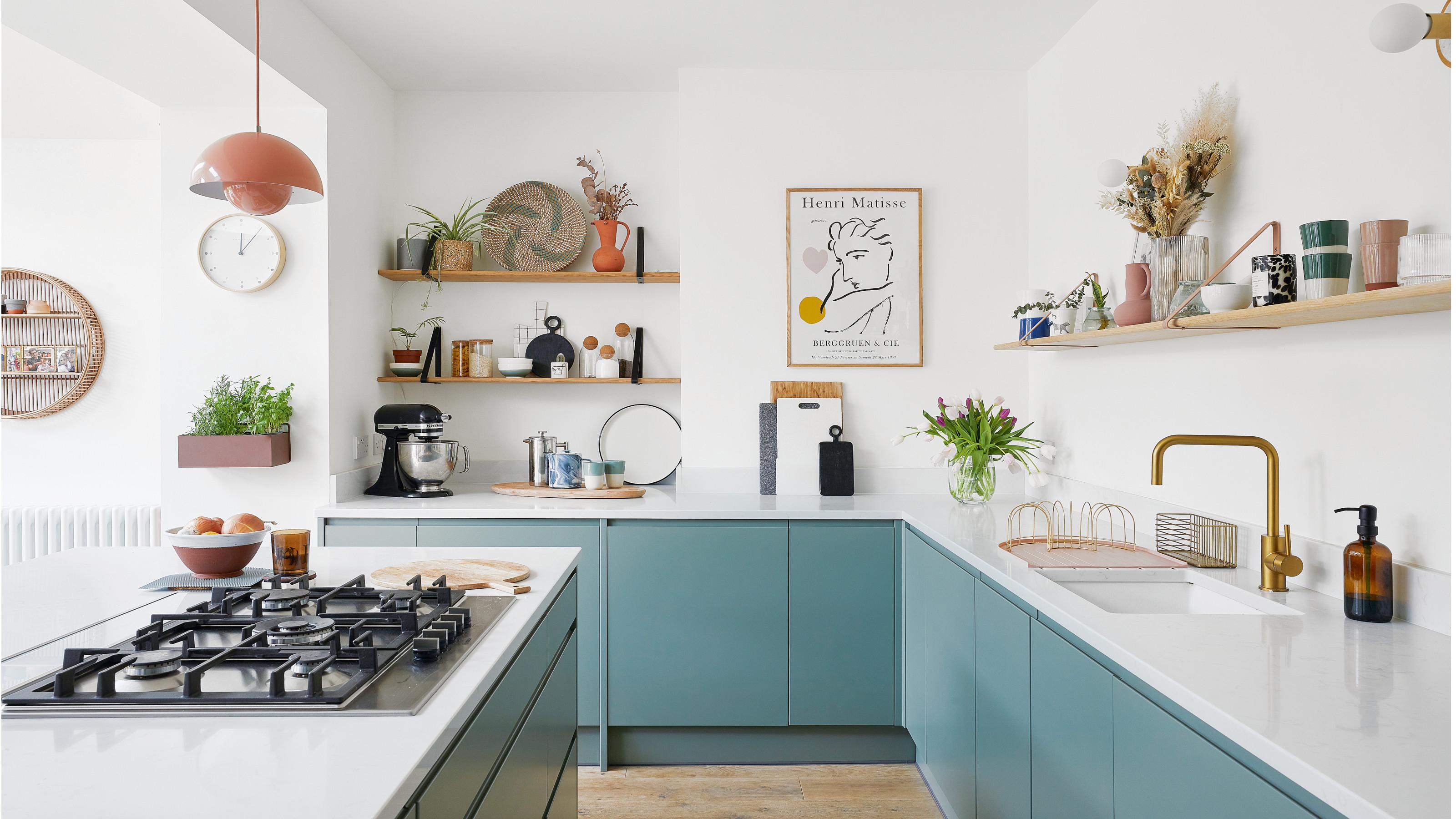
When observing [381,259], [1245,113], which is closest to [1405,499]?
[1245,113]

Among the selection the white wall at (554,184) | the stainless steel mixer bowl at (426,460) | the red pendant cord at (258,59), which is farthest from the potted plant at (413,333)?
the red pendant cord at (258,59)

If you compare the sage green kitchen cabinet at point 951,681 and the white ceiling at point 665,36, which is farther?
the white ceiling at point 665,36

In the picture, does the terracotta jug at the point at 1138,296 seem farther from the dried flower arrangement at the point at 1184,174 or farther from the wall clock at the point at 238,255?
the wall clock at the point at 238,255

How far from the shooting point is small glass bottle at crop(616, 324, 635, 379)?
3.56 metres

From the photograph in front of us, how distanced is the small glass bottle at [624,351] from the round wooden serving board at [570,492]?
507 millimetres

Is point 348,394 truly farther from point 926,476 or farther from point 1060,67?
point 1060,67

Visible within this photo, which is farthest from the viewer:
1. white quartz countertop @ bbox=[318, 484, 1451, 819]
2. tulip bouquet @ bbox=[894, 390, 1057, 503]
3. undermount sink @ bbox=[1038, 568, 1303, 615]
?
tulip bouquet @ bbox=[894, 390, 1057, 503]

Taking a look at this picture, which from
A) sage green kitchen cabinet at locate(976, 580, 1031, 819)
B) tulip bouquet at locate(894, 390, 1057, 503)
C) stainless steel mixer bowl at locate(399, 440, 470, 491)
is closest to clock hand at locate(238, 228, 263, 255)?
stainless steel mixer bowl at locate(399, 440, 470, 491)

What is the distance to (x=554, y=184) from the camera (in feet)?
11.9

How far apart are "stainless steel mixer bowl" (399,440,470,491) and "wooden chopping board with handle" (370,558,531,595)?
1288 mm

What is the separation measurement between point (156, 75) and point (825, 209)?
2.29 m

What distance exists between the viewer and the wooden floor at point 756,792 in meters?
2.68

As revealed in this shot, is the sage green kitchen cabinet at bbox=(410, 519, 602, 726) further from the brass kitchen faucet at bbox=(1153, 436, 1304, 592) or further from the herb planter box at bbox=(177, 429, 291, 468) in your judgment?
the brass kitchen faucet at bbox=(1153, 436, 1304, 592)

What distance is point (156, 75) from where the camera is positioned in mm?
2719
